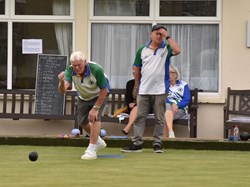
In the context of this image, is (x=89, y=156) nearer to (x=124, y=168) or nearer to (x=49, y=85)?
(x=124, y=168)

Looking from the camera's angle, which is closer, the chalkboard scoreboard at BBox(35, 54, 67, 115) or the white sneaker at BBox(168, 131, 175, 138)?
the white sneaker at BBox(168, 131, 175, 138)

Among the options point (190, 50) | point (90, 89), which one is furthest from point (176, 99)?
point (90, 89)

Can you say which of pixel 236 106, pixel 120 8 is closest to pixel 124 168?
pixel 236 106

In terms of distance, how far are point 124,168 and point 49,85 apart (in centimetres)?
516

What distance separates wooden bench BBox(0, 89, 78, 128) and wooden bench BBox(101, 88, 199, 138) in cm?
59

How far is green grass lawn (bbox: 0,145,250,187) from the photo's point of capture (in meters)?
8.13

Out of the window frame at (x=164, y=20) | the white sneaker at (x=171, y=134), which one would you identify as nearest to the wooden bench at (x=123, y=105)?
the window frame at (x=164, y=20)

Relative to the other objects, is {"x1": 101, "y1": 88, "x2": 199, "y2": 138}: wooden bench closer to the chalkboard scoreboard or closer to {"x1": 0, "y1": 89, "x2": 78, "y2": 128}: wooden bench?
{"x1": 0, "y1": 89, "x2": 78, "y2": 128}: wooden bench

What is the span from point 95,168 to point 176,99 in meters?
4.39

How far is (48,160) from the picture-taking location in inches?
397

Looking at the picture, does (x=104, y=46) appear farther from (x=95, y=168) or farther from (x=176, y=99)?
(x=95, y=168)

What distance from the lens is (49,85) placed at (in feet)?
46.5

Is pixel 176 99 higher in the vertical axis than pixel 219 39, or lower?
lower

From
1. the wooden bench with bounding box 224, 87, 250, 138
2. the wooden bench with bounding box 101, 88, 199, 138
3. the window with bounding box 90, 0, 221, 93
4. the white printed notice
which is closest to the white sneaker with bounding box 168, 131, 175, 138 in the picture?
the wooden bench with bounding box 101, 88, 199, 138
